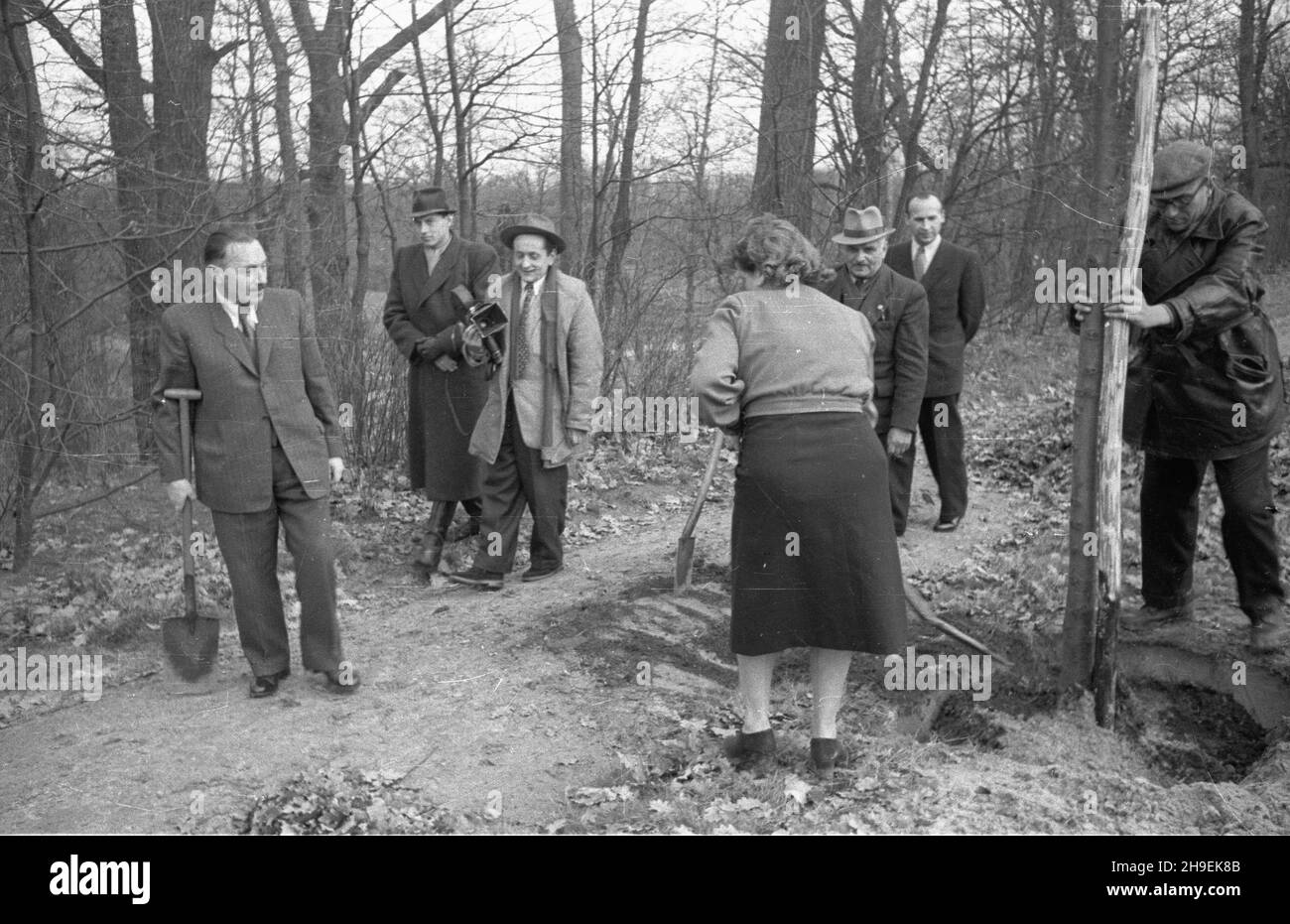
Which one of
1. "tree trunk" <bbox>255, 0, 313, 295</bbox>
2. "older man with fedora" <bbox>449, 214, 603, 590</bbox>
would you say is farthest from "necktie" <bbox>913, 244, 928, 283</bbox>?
"tree trunk" <bbox>255, 0, 313, 295</bbox>

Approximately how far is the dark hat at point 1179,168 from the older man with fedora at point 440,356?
13.2 feet

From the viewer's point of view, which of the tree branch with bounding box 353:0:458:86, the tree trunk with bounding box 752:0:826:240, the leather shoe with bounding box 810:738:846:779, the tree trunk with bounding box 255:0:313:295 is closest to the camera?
the leather shoe with bounding box 810:738:846:779

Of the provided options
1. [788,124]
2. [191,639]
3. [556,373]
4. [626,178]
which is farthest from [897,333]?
[788,124]

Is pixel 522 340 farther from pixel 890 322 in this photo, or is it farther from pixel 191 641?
pixel 191 641

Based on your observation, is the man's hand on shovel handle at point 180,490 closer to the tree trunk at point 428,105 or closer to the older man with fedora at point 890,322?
the older man with fedora at point 890,322

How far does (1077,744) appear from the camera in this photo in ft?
18.0

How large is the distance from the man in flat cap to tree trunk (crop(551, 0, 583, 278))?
7.11 meters

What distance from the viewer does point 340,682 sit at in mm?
6039

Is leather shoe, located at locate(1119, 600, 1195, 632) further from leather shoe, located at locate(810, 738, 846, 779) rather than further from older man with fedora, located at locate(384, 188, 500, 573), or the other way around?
older man with fedora, located at locate(384, 188, 500, 573)

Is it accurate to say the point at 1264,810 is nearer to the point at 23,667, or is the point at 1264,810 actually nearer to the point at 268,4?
the point at 23,667

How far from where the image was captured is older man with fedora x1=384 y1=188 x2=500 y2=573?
8141 millimetres

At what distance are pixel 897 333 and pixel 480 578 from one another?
2.93 metres

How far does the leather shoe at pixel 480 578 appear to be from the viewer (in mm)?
7785
